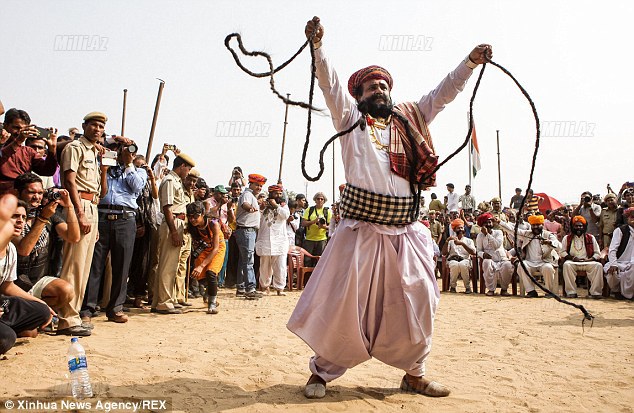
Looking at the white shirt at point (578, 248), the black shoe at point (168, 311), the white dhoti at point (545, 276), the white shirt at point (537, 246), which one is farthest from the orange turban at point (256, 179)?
the white shirt at point (578, 248)

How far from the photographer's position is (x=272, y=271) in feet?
32.3

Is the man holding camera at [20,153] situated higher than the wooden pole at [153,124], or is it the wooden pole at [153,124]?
the wooden pole at [153,124]

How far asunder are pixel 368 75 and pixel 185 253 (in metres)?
4.56

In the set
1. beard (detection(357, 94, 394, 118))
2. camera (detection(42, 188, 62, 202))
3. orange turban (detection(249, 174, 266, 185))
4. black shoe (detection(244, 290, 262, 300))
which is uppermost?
orange turban (detection(249, 174, 266, 185))

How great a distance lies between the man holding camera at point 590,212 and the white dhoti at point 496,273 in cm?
307

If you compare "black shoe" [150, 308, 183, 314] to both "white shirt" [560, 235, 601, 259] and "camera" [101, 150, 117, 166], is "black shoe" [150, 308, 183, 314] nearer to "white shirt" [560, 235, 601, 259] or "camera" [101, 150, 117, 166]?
"camera" [101, 150, 117, 166]

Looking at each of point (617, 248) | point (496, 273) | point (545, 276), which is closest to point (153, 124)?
point (496, 273)

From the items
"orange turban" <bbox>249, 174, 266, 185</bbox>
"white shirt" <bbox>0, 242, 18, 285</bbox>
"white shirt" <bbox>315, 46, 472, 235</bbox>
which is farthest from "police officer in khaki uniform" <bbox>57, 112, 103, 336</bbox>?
"orange turban" <bbox>249, 174, 266, 185</bbox>

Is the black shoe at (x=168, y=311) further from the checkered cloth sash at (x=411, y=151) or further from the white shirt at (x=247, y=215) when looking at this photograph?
the checkered cloth sash at (x=411, y=151)

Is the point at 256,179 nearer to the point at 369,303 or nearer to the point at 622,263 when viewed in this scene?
the point at 369,303

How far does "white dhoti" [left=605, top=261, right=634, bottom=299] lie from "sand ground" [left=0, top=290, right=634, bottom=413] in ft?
11.5

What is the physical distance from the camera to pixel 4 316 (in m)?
3.91

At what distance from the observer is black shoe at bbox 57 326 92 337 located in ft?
16.2

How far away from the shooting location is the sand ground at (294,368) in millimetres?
3359
